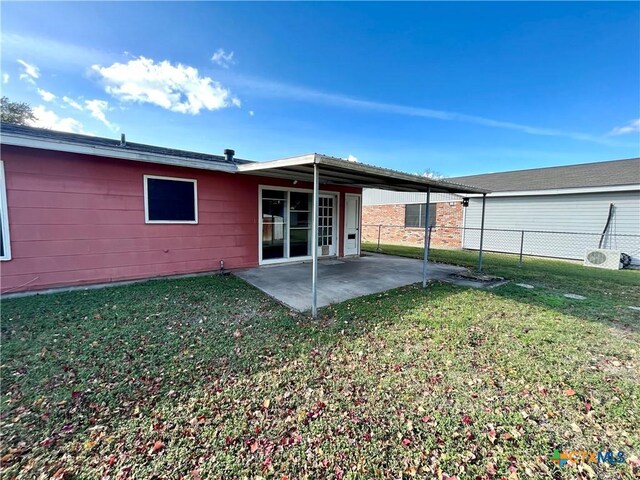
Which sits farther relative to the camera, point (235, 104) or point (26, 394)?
point (235, 104)

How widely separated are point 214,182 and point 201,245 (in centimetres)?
156

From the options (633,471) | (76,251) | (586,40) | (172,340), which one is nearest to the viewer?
(633,471)

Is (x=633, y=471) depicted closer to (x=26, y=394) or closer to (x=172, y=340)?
(x=172, y=340)

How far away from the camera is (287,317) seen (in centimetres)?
412

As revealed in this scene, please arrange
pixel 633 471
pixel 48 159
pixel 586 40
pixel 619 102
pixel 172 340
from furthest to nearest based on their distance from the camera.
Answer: pixel 619 102 < pixel 586 40 < pixel 48 159 < pixel 172 340 < pixel 633 471

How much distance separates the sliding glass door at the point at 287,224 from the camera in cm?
762

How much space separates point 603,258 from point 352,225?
8.40 metres

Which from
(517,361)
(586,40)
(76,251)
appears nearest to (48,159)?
(76,251)

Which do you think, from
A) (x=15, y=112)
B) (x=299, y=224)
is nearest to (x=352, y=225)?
(x=299, y=224)

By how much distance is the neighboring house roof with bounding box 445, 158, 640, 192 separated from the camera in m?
10.0

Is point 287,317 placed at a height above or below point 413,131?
below

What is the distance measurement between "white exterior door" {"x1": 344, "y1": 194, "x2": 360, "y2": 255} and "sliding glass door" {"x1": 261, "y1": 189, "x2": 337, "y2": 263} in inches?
35.4

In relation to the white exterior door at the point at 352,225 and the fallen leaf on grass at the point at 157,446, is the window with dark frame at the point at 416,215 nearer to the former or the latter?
the white exterior door at the point at 352,225

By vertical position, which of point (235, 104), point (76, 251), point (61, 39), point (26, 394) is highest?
point (235, 104)
